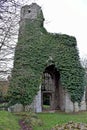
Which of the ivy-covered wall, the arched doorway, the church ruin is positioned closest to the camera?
the ivy-covered wall

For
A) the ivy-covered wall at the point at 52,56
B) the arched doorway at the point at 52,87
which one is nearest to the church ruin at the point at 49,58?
the ivy-covered wall at the point at 52,56

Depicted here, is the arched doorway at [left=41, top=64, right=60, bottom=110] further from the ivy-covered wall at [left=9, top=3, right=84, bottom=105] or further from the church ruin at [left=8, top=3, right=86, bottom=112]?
the ivy-covered wall at [left=9, top=3, right=84, bottom=105]

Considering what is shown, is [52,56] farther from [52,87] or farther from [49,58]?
[52,87]

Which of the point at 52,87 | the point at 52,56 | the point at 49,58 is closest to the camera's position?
the point at 49,58

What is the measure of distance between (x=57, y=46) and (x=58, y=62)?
5.16ft

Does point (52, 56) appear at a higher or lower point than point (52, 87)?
higher

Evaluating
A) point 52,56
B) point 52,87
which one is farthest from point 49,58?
point 52,87

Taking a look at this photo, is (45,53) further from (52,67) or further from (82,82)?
(82,82)

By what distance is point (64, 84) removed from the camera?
3000cm

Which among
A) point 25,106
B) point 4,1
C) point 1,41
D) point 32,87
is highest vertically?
point 4,1

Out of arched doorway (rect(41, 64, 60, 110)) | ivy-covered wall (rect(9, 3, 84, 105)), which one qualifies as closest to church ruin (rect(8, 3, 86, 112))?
ivy-covered wall (rect(9, 3, 84, 105))

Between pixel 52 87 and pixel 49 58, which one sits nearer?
pixel 49 58

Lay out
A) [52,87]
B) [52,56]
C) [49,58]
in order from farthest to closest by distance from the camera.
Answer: [52,87] < [52,56] < [49,58]

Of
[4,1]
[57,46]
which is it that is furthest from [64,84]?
[4,1]
